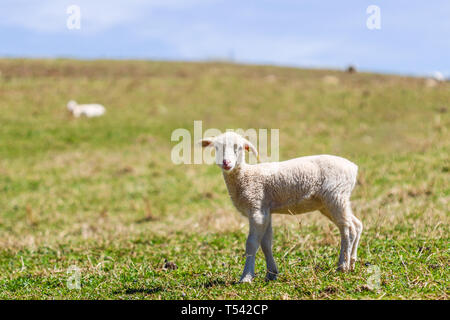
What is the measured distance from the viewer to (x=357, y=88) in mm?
36250

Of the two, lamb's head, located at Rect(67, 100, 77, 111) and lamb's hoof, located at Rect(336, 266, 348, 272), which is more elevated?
lamb's head, located at Rect(67, 100, 77, 111)

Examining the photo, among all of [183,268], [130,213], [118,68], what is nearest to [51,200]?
[130,213]

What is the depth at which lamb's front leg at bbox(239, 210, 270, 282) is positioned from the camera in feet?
18.7

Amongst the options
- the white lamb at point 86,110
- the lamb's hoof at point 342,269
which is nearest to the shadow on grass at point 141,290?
the lamb's hoof at point 342,269

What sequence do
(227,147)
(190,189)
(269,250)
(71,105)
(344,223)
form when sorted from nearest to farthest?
(227,147) → (344,223) → (269,250) → (190,189) → (71,105)

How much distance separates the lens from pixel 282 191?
593cm

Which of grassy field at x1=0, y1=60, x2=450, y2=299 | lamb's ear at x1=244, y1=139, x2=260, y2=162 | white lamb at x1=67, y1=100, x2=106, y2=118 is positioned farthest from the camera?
white lamb at x1=67, y1=100, x2=106, y2=118

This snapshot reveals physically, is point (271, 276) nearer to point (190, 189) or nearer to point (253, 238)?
point (253, 238)

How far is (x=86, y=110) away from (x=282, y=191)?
2555 centimetres

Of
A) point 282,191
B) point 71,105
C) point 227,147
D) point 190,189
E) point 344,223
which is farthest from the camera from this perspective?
point 71,105

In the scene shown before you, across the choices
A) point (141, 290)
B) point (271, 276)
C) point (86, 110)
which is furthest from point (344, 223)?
point (86, 110)

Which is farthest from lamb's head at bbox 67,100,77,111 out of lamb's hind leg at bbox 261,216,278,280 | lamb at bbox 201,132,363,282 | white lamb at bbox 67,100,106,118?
lamb's hind leg at bbox 261,216,278,280

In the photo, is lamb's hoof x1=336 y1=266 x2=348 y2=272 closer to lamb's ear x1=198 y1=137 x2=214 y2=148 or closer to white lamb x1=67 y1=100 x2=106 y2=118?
lamb's ear x1=198 y1=137 x2=214 y2=148
